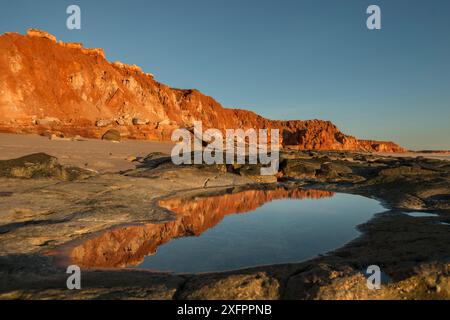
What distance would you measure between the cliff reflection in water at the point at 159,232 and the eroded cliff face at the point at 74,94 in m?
30.7

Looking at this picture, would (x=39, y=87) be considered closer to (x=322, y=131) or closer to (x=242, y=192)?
(x=242, y=192)

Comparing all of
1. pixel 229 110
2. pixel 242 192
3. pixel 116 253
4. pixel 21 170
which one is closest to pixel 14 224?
pixel 116 253

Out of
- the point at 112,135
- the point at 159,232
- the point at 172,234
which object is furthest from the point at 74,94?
the point at 172,234

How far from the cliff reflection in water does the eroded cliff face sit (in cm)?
3071

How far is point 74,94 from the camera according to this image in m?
58.6

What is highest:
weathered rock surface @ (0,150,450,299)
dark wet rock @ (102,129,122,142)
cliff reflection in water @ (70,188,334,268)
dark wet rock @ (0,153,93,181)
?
dark wet rock @ (102,129,122,142)

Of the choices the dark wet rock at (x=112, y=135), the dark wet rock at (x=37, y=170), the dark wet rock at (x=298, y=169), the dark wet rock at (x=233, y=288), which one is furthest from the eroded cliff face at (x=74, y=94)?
the dark wet rock at (x=233, y=288)

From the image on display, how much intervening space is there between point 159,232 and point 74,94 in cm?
5919

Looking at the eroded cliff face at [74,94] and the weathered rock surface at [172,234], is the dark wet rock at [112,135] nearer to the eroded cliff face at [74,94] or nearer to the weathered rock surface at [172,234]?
the eroded cliff face at [74,94]

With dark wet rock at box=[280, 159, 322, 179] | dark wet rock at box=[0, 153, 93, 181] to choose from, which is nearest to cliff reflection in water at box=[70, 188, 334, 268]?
dark wet rock at box=[0, 153, 93, 181]

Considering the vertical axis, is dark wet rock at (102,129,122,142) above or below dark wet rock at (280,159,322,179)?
above

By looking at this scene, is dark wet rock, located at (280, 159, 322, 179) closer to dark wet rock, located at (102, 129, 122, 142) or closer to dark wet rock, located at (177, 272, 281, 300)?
dark wet rock, located at (177, 272, 281, 300)

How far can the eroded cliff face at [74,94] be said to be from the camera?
1699 inches

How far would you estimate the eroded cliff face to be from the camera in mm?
43156
